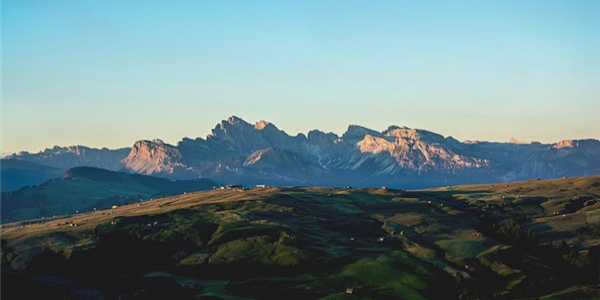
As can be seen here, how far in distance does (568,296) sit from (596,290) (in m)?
7.12

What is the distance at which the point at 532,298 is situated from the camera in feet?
641

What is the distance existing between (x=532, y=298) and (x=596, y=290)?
629 inches

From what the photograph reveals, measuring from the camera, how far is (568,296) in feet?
611

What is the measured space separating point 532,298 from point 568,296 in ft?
36.0

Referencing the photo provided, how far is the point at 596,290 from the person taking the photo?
613 ft
